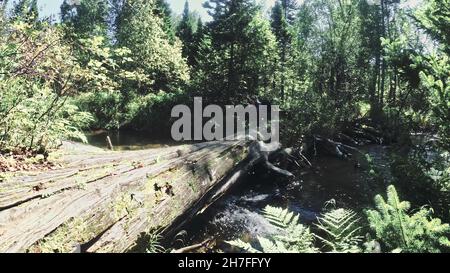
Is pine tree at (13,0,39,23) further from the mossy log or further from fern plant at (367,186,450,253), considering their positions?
fern plant at (367,186,450,253)

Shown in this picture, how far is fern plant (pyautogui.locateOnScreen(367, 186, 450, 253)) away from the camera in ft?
14.0

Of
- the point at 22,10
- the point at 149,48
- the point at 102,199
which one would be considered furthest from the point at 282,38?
the point at 102,199

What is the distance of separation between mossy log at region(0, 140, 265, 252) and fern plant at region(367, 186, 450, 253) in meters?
3.60

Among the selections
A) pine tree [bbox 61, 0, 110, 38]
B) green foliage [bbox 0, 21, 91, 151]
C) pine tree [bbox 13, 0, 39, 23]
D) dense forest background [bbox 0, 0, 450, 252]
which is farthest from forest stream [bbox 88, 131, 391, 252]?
pine tree [bbox 61, 0, 110, 38]

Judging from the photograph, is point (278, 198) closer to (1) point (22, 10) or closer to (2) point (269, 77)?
(1) point (22, 10)

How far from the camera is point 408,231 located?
4430mm

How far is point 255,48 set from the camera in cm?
2791

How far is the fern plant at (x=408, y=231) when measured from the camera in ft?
14.0

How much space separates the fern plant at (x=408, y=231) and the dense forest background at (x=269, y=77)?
14mm

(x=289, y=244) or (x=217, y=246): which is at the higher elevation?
(x=289, y=244)

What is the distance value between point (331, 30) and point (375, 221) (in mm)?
28352

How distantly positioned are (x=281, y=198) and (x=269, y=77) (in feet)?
63.8
